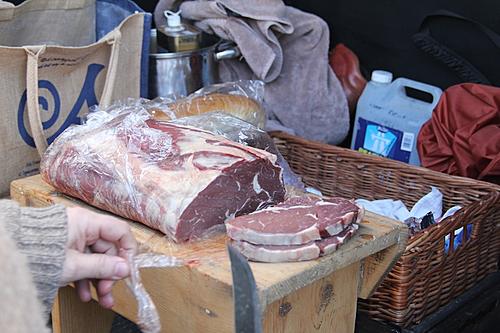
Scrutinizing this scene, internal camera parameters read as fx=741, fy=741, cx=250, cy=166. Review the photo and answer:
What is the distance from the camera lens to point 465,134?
7.06 feet

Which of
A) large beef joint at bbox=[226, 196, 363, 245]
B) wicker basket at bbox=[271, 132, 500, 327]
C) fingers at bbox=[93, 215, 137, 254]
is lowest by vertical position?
wicker basket at bbox=[271, 132, 500, 327]

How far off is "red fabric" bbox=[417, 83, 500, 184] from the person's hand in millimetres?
1293

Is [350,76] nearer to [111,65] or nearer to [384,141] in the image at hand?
[384,141]

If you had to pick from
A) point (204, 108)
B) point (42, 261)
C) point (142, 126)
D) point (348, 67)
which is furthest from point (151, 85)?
point (42, 261)

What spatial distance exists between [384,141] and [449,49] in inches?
14.7

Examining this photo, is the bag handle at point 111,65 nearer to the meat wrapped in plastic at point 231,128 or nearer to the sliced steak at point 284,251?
the meat wrapped in plastic at point 231,128

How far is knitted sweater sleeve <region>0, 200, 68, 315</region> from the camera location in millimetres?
979

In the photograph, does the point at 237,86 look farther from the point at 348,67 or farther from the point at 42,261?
the point at 42,261

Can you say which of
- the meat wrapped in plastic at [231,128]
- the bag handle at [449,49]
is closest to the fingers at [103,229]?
the meat wrapped in plastic at [231,128]

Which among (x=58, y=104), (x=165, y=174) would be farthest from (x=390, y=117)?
(x=165, y=174)

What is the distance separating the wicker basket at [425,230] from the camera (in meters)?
1.69

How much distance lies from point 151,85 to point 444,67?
0.98 meters

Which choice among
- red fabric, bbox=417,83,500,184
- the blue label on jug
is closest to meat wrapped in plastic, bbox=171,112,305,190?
red fabric, bbox=417,83,500,184

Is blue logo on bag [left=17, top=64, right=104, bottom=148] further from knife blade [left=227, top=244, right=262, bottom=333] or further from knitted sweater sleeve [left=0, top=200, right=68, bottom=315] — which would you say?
knife blade [left=227, top=244, right=262, bottom=333]
